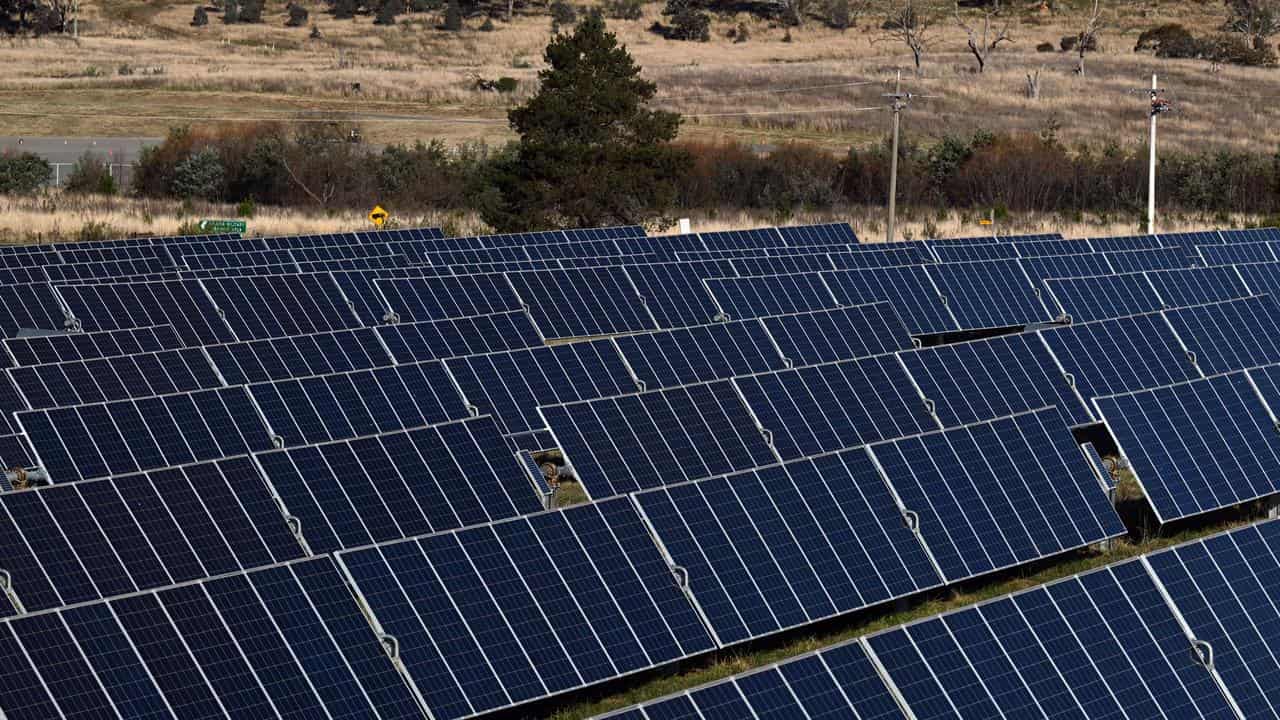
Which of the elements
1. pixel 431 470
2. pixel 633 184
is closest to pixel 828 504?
pixel 431 470

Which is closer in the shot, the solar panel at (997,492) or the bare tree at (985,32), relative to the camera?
the solar panel at (997,492)

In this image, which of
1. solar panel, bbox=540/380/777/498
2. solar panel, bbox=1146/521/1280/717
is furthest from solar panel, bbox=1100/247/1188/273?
solar panel, bbox=1146/521/1280/717

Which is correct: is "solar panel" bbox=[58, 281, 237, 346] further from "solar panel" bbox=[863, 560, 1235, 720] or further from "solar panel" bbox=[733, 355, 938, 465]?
"solar panel" bbox=[863, 560, 1235, 720]

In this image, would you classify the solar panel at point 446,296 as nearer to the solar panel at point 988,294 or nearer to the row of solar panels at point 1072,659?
the solar panel at point 988,294

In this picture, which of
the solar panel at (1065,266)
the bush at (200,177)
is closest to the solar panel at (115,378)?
the solar panel at (1065,266)

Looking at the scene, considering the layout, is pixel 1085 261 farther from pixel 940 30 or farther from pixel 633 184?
pixel 940 30

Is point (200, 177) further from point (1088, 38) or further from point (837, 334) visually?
point (1088, 38)
